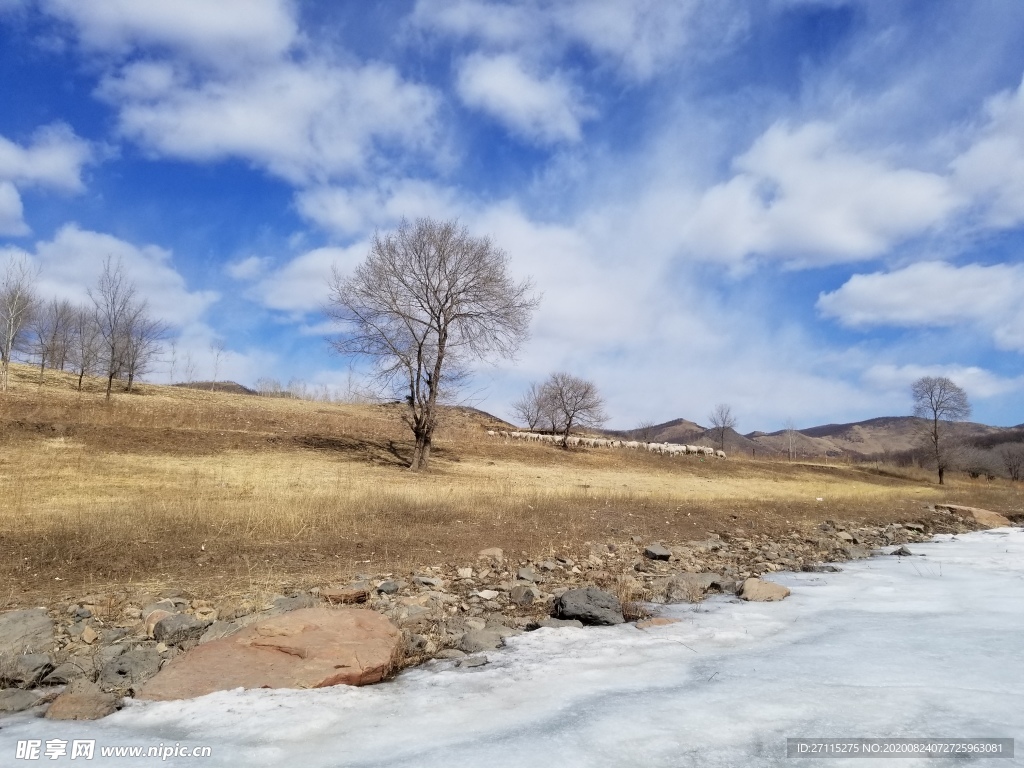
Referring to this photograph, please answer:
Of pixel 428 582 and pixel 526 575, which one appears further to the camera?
pixel 526 575

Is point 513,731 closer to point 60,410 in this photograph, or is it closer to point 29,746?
point 29,746

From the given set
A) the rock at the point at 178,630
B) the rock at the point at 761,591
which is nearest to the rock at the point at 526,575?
the rock at the point at 761,591

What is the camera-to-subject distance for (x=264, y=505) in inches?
475

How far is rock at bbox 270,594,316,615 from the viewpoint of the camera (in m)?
6.29

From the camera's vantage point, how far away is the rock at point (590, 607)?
6.43 m

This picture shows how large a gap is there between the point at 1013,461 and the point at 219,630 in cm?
7926

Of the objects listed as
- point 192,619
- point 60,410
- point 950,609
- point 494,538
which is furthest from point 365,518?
point 60,410

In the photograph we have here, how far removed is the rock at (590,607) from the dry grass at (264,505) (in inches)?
113

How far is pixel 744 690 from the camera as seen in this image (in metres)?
4.21

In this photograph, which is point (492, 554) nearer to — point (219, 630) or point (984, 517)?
point (219, 630)

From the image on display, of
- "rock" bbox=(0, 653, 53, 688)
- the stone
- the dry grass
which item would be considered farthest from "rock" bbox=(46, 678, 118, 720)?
the stone

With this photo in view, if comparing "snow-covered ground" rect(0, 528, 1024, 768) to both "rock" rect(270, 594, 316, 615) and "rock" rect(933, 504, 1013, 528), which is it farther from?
"rock" rect(933, 504, 1013, 528)

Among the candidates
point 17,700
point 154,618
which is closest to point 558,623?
point 154,618

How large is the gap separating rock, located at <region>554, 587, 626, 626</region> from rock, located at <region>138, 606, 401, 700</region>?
6.63ft
